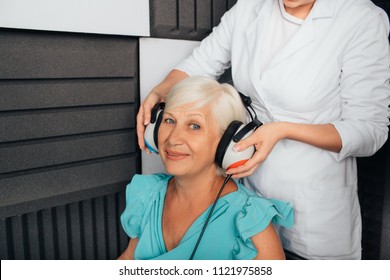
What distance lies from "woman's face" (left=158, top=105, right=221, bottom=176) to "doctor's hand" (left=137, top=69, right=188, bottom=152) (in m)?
0.12

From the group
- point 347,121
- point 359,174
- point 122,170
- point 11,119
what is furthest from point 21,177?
point 359,174

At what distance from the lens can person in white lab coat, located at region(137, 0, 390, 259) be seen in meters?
1.01

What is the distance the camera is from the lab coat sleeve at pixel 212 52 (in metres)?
1.32

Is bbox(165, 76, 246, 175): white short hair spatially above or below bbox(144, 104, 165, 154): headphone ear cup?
above

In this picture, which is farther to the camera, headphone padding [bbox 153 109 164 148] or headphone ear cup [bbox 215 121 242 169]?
headphone padding [bbox 153 109 164 148]

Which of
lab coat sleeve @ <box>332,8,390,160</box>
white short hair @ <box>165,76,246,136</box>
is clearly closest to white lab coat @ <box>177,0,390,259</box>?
lab coat sleeve @ <box>332,8,390,160</box>

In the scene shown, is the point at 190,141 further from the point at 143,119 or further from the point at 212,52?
the point at 212,52

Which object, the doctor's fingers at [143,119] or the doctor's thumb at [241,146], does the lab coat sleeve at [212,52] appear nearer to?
the doctor's fingers at [143,119]

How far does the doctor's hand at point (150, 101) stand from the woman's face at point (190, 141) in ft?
0.40

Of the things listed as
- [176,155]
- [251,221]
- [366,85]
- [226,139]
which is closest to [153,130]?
[176,155]

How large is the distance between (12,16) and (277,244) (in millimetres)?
935

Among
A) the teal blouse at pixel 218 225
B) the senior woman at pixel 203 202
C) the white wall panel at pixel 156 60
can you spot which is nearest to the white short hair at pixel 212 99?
the senior woman at pixel 203 202

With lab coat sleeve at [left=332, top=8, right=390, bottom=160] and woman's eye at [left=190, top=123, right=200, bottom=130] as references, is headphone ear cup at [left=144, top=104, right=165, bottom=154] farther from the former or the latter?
lab coat sleeve at [left=332, top=8, right=390, bottom=160]

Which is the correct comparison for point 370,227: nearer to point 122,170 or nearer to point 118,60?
point 122,170
